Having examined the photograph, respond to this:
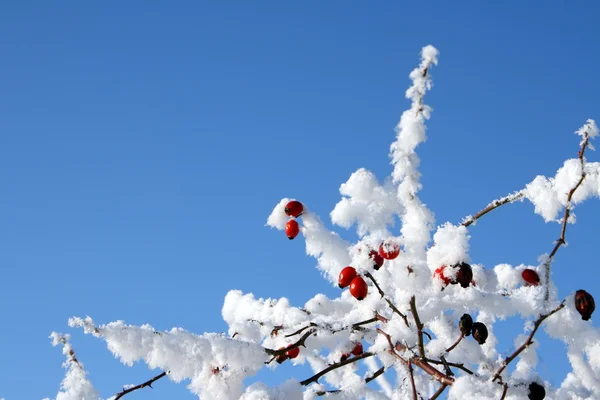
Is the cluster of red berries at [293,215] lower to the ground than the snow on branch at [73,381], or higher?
higher

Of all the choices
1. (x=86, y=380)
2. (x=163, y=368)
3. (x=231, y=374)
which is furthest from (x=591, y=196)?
(x=86, y=380)

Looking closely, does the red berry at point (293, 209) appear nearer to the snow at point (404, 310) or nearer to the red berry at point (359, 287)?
the snow at point (404, 310)

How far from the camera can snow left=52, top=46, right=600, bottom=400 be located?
230 centimetres

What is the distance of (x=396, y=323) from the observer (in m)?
2.54

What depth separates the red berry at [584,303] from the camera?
7.81 feet

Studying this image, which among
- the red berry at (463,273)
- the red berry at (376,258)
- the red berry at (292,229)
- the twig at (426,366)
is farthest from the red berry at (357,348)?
the red berry at (463,273)

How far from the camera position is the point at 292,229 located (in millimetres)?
2984

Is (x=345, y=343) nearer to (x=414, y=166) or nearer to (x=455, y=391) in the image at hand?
(x=455, y=391)

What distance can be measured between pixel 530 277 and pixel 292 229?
108 cm

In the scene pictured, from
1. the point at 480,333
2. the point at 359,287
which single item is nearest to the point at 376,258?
the point at 359,287

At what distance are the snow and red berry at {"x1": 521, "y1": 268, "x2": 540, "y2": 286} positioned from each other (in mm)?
31

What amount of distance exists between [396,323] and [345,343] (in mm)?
1028

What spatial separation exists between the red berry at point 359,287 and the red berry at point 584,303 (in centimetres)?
82

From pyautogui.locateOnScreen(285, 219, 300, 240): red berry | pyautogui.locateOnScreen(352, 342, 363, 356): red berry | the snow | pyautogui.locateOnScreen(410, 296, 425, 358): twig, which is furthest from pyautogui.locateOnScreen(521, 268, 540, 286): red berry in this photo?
pyautogui.locateOnScreen(352, 342, 363, 356): red berry
